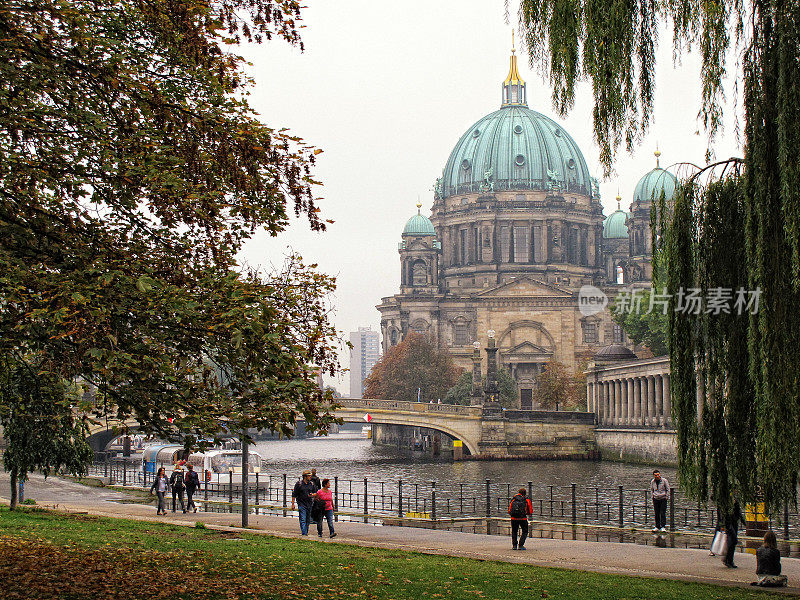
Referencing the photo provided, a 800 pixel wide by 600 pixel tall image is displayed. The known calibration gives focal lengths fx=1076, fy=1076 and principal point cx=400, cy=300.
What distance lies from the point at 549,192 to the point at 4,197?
123m

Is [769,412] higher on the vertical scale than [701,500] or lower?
higher

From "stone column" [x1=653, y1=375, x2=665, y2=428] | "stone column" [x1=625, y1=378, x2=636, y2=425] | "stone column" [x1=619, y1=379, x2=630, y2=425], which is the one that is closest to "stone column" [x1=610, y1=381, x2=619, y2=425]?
"stone column" [x1=619, y1=379, x2=630, y2=425]

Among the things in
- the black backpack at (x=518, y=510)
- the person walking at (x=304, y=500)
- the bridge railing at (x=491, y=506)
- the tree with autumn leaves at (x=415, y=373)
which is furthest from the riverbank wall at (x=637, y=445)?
the black backpack at (x=518, y=510)

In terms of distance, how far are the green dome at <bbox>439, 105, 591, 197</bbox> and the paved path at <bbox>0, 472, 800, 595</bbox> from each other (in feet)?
347

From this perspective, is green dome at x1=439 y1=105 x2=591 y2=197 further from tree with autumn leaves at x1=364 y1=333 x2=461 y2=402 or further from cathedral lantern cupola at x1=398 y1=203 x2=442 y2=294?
tree with autumn leaves at x1=364 y1=333 x2=461 y2=402

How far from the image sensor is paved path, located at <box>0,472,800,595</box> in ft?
58.0

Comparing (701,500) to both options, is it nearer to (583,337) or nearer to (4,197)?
(4,197)

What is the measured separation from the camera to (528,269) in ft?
431

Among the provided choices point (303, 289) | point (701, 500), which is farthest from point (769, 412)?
point (303, 289)

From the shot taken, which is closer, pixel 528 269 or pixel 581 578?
pixel 581 578

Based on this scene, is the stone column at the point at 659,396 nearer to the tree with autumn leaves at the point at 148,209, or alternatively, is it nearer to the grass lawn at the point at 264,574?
the grass lawn at the point at 264,574

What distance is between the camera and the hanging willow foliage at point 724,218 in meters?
12.2

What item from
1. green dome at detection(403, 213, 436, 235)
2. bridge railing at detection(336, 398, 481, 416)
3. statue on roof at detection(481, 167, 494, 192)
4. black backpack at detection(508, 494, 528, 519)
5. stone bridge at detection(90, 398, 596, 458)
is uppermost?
statue on roof at detection(481, 167, 494, 192)

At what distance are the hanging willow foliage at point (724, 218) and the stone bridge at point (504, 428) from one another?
66.1 meters
